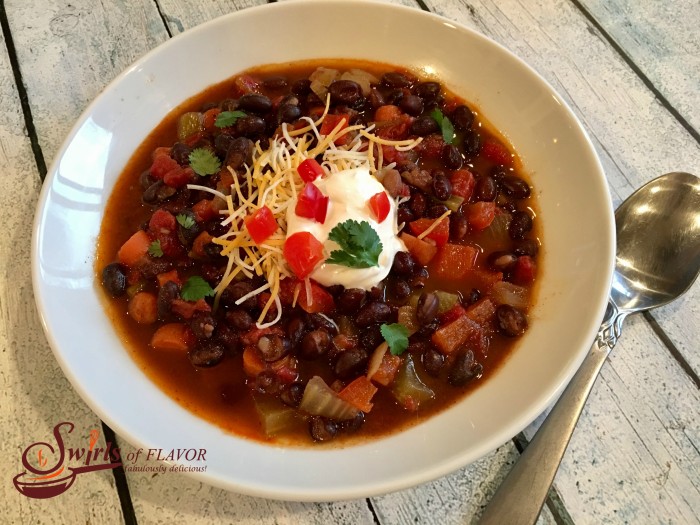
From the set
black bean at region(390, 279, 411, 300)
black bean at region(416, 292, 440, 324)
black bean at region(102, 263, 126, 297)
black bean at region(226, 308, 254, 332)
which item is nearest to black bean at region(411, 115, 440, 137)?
black bean at region(390, 279, 411, 300)

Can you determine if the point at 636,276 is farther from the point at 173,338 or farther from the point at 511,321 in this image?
the point at 173,338

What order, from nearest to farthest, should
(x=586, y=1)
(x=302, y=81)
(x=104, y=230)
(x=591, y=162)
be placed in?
(x=591, y=162) < (x=104, y=230) < (x=302, y=81) < (x=586, y=1)

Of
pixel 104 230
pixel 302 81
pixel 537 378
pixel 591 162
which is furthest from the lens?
pixel 302 81

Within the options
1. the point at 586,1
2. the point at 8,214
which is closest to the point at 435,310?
the point at 8,214

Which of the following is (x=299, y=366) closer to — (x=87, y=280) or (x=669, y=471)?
(x=87, y=280)

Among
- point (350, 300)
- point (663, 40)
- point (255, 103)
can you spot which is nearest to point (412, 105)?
point (255, 103)

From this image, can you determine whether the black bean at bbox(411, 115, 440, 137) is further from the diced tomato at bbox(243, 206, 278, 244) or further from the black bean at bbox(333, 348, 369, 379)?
the black bean at bbox(333, 348, 369, 379)
